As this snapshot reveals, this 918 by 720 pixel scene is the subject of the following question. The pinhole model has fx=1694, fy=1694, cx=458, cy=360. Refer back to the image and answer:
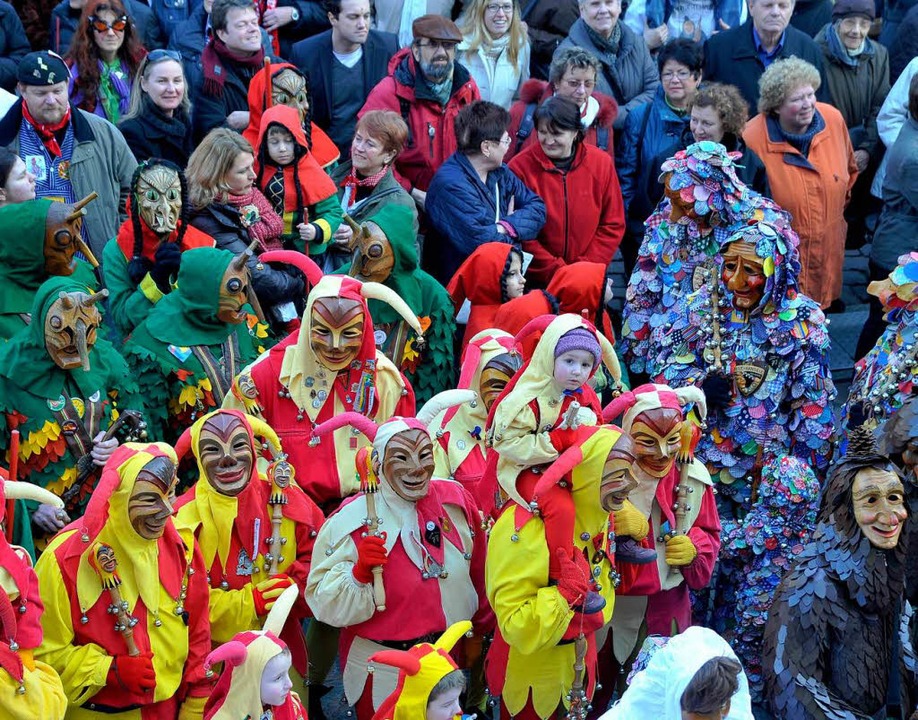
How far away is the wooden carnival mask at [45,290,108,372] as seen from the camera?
7348 mm

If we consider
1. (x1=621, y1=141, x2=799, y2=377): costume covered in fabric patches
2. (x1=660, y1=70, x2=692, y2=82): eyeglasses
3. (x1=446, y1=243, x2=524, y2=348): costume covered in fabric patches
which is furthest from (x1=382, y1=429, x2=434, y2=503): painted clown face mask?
(x1=660, y1=70, x2=692, y2=82): eyeglasses

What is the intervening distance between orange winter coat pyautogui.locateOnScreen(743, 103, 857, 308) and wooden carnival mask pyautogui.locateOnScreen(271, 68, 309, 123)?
2.68 metres

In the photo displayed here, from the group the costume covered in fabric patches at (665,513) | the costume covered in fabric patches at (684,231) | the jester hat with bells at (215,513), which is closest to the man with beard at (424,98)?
the costume covered in fabric patches at (684,231)

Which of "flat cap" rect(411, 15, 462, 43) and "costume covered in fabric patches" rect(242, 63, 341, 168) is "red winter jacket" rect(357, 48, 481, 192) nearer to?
"flat cap" rect(411, 15, 462, 43)

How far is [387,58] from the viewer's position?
411 inches

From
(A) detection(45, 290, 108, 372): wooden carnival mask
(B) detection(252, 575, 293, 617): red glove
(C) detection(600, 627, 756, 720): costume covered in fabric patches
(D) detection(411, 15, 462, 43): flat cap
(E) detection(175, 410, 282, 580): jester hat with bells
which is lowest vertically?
(B) detection(252, 575, 293, 617): red glove

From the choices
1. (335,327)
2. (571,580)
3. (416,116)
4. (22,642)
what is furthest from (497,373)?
(416,116)

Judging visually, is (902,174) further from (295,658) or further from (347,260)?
(295,658)

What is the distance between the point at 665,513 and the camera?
745 cm

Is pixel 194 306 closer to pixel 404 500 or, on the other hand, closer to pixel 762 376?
pixel 404 500

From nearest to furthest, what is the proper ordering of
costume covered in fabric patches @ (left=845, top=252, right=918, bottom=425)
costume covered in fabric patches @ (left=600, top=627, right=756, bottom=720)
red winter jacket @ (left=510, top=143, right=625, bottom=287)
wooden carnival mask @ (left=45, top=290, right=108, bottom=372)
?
costume covered in fabric patches @ (left=600, top=627, right=756, bottom=720) < wooden carnival mask @ (left=45, top=290, right=108, bottom=372) < costume covered in fabric patches @ (left=845, top=252, right=918, bottom=425) < red winter jacket @ (left=510, top=143, right=625, bottom=287)

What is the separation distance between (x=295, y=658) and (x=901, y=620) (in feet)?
8.34

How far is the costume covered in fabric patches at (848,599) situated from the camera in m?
6.46

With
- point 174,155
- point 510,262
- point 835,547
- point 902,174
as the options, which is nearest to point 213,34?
point 174,155
